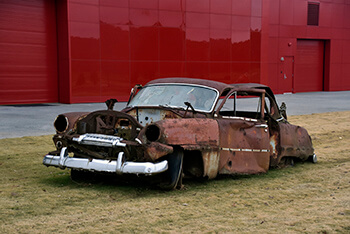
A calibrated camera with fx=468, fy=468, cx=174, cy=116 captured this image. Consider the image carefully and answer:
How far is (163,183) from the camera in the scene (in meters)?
5.96

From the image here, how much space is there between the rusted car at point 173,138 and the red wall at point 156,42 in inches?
579

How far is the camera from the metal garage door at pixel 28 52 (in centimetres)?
2041

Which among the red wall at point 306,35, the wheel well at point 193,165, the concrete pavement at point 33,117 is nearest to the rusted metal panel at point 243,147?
the wheel well at point 193,165

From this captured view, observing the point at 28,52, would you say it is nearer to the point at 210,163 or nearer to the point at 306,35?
the point at 210,163

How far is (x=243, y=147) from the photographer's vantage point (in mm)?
6633

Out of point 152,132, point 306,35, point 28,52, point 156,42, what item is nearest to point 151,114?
point 152,132

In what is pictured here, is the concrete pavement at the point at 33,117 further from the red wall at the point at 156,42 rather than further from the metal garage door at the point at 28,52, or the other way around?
the red wall at the point at 156,42

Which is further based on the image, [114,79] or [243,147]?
[114,79]

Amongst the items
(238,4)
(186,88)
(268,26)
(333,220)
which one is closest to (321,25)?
(268,26)

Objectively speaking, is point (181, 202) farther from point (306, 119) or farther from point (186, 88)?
point (306, 119)

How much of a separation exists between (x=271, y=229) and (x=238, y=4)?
23.0 m

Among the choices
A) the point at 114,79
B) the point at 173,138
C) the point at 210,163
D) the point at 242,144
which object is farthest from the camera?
the point at 114,79

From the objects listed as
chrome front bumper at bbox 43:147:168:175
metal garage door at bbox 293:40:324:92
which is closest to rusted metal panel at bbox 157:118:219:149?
chrome front bumper at bbox 43:147:168:175

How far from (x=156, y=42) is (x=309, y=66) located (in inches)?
517
